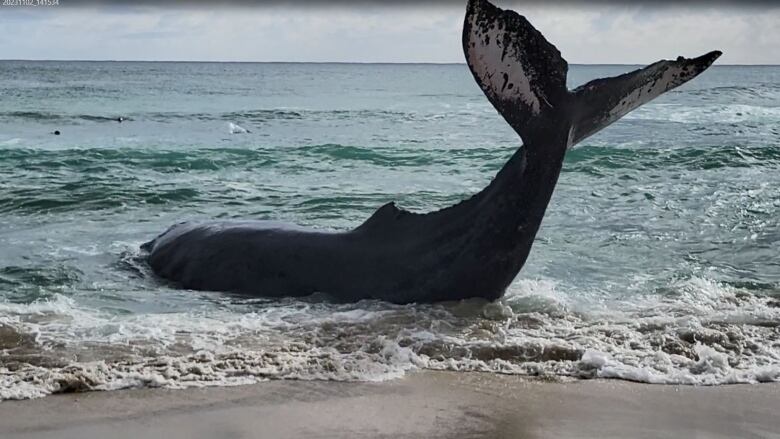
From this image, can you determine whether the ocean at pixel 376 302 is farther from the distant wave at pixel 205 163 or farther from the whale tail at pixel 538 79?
the whale tail at pixel 538 79

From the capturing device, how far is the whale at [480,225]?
550 cm

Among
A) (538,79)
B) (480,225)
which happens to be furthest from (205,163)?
(538,79)

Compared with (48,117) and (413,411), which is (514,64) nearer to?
(413,411)

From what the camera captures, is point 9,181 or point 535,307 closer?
point 535,307

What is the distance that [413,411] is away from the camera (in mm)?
4656

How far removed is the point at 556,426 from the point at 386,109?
1321 inches

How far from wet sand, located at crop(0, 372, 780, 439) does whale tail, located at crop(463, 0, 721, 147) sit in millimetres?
1636

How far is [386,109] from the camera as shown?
123 ft

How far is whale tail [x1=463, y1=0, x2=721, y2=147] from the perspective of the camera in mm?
5363

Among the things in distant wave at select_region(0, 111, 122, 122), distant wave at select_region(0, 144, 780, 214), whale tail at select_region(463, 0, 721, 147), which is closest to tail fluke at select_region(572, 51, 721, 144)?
whale tail at select_region(463, 0, 721, 147)

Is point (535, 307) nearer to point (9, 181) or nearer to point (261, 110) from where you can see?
point (9, 181)

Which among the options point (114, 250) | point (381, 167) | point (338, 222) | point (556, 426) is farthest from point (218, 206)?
point (556, 426)

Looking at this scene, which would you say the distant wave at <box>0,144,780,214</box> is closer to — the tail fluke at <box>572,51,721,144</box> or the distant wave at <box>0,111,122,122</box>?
the tail fluke at <box>572,51,721,144</box>

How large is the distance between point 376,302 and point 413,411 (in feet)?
6.09
